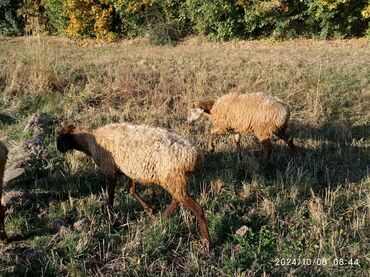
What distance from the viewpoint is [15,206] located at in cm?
544

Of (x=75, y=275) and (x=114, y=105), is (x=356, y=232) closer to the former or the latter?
(x=75, y=275)

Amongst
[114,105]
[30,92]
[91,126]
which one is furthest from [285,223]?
[30,92]

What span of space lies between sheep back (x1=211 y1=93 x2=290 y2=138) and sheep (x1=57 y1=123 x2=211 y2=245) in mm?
2169

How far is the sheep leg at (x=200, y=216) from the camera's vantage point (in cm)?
495

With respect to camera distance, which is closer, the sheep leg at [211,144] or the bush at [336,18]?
the sheep leg at [211,144]

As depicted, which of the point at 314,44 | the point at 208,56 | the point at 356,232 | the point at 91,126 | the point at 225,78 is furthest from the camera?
the point at 314,44

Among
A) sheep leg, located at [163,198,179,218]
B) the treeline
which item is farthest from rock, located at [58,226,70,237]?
the treeline

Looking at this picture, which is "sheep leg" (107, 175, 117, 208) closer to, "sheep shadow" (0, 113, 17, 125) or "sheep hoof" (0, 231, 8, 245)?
"sheep hoof" (0, 231, 8, 245)

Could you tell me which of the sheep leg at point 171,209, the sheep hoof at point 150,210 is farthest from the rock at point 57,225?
the sheep leg at point 171,209

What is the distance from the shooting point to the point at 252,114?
284 inches

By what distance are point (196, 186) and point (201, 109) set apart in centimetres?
211

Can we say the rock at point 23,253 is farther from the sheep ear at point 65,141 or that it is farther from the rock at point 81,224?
the sheep ear at point 65,141

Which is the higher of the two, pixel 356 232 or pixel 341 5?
pixel 341 5

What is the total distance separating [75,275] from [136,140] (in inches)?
64.6
